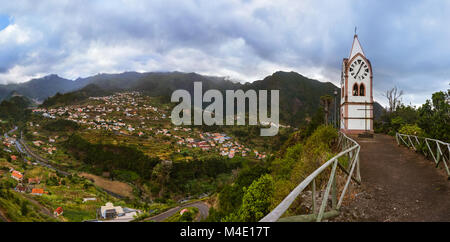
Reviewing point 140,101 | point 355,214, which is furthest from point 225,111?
point 355,214

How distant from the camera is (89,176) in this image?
189ft

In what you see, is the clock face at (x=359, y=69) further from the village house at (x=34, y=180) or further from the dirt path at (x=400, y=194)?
the village house at (x=34, y=180)

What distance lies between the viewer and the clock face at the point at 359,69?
15.0 m

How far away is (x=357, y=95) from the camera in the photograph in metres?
14.8

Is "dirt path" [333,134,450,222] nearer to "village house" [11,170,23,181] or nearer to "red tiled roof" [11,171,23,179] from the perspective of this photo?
"village house" [11,170,23,181]

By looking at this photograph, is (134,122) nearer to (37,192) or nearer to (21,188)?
(21,188)

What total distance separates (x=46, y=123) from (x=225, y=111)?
2882 inches

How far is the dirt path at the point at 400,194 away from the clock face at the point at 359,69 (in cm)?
1008

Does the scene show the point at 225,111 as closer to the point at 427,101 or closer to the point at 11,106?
the point at 11,106

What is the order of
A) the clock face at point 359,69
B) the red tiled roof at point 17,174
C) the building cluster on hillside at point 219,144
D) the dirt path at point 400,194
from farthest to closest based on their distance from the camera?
the building cluster on hillside at point 219,144
the red tiled roof at point 17,174
the clock face at point 359,69
the dirt path at point 400,194

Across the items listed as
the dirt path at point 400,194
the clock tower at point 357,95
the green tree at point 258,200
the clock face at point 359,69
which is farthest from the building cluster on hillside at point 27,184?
the dirt path at point 400,194

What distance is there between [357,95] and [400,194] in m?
12.7
